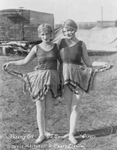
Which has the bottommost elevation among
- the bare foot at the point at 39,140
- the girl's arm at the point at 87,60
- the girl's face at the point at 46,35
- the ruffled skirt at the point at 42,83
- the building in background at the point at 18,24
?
the bare foot at the point at 39,140

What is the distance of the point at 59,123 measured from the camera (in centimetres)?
394

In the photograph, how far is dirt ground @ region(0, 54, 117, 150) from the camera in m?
3.25

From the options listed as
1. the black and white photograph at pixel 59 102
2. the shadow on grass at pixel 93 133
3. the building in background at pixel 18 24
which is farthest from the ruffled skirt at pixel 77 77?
the building in background at pixel 18 24

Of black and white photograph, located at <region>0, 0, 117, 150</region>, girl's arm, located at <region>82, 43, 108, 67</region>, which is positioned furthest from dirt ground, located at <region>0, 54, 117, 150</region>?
girl's arm, located at <region>82, 43, 108, 67</region>

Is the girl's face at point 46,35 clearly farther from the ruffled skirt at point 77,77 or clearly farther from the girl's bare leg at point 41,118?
the girl's bare leg at point 41,118

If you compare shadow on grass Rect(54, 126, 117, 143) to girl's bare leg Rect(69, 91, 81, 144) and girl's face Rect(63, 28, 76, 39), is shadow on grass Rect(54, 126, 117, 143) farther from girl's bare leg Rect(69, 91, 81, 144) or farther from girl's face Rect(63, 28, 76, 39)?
girl's face Rect(63, 28, 76, 39)

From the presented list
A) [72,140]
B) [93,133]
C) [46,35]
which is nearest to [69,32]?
[46,35]

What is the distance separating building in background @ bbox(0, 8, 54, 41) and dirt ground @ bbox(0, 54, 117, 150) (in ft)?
20.6

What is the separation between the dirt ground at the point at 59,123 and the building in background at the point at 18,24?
627cm

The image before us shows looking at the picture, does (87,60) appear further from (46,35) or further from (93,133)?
(93,133)

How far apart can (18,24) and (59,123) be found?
8586mm

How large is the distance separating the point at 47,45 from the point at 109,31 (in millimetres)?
13334

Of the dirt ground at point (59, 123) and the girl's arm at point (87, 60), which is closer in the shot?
the girl's arm at point (87, 60)

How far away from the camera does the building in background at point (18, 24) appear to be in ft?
38.4
